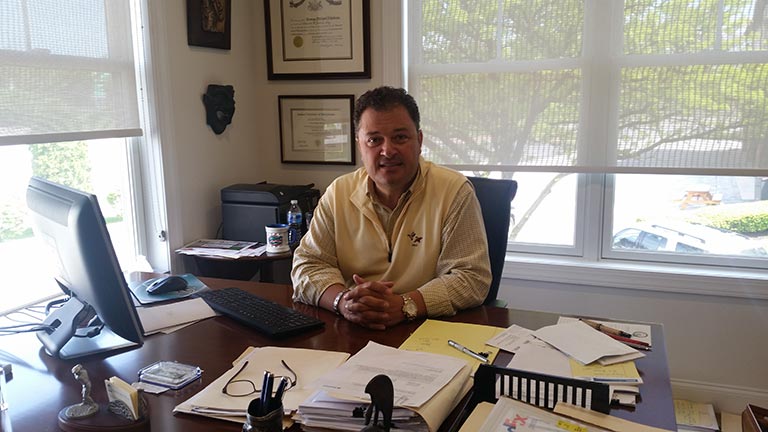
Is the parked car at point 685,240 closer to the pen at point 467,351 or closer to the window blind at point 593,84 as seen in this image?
the window blind at point 593,84

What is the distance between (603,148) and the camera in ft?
8.87

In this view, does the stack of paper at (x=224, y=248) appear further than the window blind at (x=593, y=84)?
Yes

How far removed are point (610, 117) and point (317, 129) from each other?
1475 mm

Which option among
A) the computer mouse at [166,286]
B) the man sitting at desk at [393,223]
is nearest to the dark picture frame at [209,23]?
the man sitting at desk at [393,223]

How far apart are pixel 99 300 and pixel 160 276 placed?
2.70 feet

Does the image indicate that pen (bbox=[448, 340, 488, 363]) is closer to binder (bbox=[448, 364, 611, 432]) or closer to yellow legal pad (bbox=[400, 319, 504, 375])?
yellow legal pad (bbox=[400, 319, 504, 375])

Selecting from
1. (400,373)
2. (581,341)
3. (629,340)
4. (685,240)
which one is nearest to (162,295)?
(400,373)

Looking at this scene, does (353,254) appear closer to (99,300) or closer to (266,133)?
(99,300)

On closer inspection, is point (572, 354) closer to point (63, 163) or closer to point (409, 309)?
point (409, 309)

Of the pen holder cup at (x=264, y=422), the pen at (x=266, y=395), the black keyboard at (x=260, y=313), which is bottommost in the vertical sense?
the black keyboard at (x=260, y=313)

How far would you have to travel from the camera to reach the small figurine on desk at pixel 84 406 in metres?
1.05

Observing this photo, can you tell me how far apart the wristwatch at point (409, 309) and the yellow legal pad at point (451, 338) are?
40 mm

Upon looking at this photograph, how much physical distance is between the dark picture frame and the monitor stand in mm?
1638

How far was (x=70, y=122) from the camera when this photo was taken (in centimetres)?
222
